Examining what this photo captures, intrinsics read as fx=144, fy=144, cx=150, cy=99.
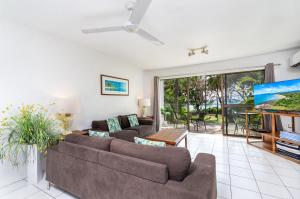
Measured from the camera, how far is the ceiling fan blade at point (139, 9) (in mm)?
1363

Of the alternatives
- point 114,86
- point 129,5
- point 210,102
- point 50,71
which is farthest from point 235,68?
point 50,71

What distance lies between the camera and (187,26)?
8.16 feet

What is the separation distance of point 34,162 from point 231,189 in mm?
2910

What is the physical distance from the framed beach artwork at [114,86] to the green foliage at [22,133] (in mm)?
1849

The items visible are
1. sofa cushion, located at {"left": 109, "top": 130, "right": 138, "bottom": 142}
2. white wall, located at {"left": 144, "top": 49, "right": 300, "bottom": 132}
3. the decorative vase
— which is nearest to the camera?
the decorative vase

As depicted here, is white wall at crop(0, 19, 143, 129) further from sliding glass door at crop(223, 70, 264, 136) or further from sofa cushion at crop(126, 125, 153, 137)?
sliding glass door at crop(223, 70, 264, 136)

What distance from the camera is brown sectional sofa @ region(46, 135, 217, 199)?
1146 mm

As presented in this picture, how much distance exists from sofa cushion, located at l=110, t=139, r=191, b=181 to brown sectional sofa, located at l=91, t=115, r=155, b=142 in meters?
1.95

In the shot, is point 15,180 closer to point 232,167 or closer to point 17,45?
point 17,45

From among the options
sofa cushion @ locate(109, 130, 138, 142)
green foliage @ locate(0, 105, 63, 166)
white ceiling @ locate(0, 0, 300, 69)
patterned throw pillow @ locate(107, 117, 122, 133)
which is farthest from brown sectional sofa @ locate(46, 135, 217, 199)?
white ceiling @ locate(0, 0, 300, 69)

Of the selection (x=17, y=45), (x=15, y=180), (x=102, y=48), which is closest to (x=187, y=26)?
(x=102, y=48)

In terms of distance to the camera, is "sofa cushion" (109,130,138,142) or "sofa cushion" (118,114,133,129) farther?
"sofa cushion" (118,114,133,129)

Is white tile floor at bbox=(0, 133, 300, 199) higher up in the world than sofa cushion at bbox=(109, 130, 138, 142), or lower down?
lower down

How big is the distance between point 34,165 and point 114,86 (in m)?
2.56
